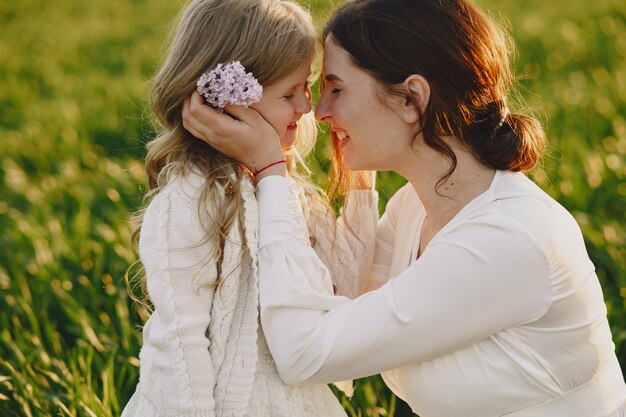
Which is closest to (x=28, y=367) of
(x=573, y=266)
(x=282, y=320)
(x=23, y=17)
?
(x=282, y=320)

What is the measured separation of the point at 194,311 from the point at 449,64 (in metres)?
1.06

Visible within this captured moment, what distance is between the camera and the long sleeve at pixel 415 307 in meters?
2.13

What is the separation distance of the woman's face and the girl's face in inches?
2.9

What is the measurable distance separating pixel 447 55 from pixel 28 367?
203 centimetres

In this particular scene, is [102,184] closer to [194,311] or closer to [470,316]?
[194,311]

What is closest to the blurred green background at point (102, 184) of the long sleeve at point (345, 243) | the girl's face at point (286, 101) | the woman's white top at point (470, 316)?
the long sleeve at point (345, 243)

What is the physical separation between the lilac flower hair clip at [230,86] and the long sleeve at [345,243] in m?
0.54

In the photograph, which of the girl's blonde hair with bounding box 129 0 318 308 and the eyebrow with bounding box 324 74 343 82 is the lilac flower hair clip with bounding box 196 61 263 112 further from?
the eyebrow with bounding box 324 74 343 82

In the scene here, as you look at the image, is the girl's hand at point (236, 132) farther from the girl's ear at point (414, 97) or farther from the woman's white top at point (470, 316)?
the girl's ear at point (414, 97)

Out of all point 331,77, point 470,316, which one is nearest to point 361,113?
point 331,77

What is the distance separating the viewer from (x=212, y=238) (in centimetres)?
226

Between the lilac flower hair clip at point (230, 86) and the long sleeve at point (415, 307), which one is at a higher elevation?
the lilac flower hair clip at point (230, 86)

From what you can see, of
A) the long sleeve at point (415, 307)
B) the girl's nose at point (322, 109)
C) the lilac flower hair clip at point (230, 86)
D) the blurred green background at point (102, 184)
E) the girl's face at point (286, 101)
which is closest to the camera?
the long sleeve at point (415, 307)

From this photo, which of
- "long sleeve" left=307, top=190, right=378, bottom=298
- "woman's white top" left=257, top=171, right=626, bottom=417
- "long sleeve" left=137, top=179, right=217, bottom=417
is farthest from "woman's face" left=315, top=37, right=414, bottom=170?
"long sleeve" left=137, top=179, right=217, bottom=417
